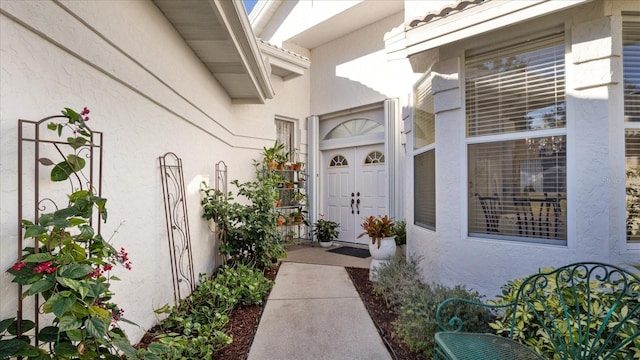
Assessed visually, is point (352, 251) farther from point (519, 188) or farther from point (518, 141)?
point (518, 141)

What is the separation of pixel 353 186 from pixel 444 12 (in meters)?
4.37

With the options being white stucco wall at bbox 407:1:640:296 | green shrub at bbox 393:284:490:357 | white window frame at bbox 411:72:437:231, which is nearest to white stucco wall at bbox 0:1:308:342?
green shrub at bbox 393:284:490:357

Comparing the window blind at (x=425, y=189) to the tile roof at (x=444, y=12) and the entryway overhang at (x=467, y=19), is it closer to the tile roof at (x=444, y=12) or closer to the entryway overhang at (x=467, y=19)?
the entryway overhang at (x=467, y=19)

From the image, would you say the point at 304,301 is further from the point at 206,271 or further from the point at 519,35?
the point at 519,35

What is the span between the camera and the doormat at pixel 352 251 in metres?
5.89

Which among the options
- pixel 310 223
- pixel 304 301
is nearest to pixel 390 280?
pixel 304 301

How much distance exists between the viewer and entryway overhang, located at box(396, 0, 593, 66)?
8.15 ft

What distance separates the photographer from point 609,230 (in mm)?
2559

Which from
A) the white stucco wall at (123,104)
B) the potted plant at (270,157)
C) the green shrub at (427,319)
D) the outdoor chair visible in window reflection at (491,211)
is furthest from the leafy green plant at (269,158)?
the green shrub at (427,319)

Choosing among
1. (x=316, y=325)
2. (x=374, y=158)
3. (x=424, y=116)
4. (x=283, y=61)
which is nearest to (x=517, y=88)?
(x=424, y=116)

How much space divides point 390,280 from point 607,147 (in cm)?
237

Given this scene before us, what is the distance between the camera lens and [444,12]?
2.98 metres

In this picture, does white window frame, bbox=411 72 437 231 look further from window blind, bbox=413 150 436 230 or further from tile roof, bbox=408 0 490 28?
tile roof, bbox=408 0 490 28

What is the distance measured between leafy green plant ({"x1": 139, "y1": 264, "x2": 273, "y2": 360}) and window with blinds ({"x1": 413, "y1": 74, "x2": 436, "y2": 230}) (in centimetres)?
226
